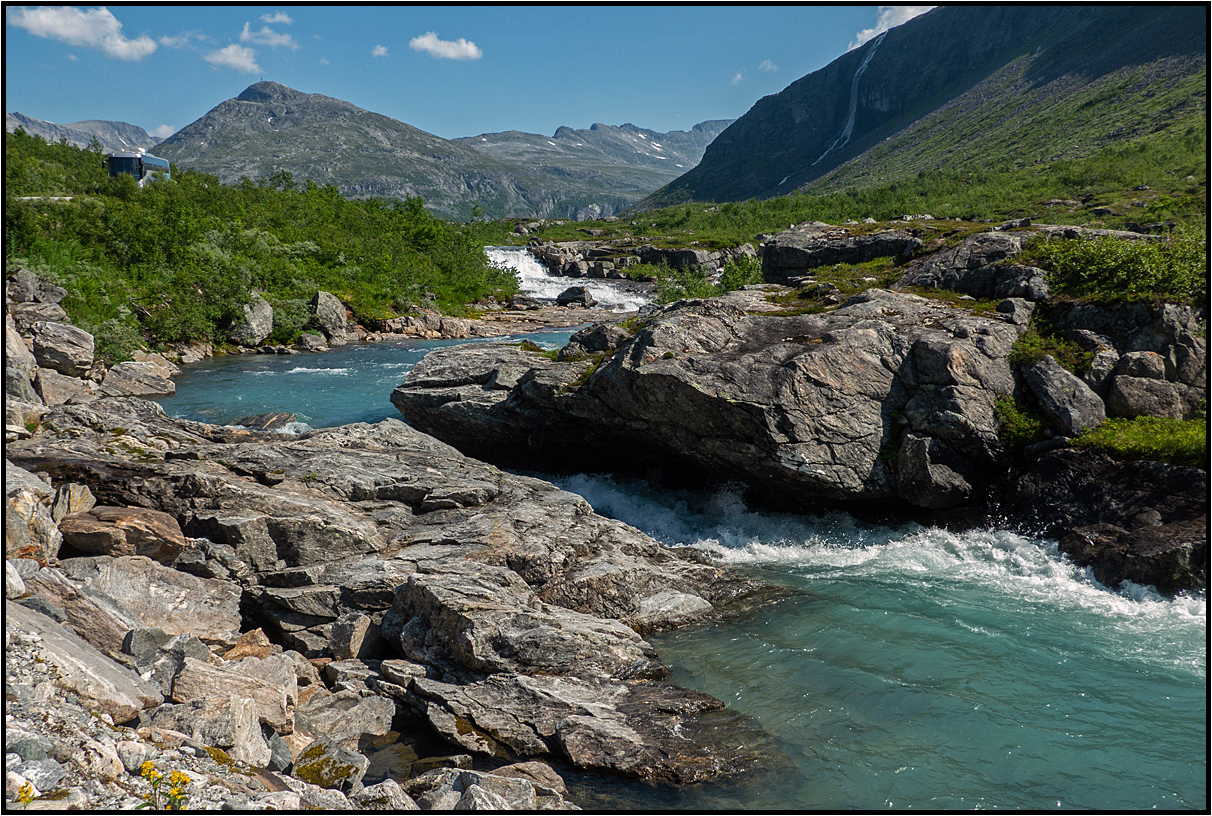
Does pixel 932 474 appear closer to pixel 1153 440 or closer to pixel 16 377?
pixel 1153 440

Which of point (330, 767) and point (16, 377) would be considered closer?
point (330, 767)

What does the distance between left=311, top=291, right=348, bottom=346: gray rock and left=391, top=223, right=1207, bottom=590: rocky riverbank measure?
1282 inches

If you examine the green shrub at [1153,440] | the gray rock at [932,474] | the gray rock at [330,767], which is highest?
the green shrub at [1153,440]

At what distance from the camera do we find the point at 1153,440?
1520cm

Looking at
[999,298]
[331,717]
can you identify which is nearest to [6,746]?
[331,717]

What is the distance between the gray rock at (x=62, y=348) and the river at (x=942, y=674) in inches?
1006

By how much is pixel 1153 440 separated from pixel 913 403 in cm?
525

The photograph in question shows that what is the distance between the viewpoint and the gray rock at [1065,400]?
16422mm

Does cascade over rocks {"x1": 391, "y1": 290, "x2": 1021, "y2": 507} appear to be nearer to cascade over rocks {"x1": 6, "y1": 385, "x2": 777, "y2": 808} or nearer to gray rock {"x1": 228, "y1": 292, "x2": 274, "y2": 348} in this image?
cascade over rocks {"x1": 6, "y1": 385, "x2": 777, "y2": 808}

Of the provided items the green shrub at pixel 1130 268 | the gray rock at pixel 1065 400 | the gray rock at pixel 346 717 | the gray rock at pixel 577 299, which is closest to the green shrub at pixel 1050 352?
the gray rock at pixel 1065 400

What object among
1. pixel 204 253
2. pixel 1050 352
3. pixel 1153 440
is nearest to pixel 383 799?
pixel 1153 440

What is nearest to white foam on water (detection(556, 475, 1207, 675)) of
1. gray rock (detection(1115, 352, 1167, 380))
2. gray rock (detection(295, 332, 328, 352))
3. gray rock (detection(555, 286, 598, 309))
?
gray rock (detection(1115, 352, 1167, 380))

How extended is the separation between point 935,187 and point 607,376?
379 feet

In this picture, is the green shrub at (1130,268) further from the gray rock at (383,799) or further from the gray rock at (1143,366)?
the gray rock at (383,799)
